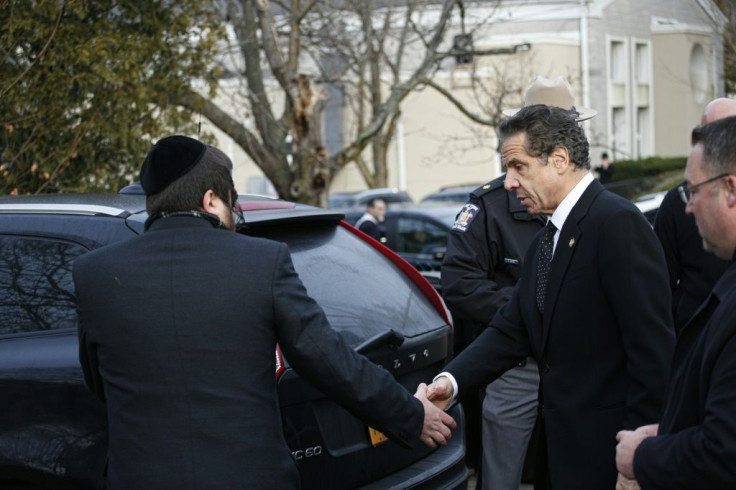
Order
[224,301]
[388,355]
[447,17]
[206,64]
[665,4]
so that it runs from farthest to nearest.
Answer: [665,4] → [447,17] → [206,64] → [388,355] → [224,301]

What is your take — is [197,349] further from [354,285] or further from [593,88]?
[593,88]

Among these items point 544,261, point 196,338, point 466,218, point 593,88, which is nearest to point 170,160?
point 196,338

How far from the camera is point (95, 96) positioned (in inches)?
325

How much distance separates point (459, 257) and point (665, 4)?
37948mm

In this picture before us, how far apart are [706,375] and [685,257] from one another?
2.56 metres

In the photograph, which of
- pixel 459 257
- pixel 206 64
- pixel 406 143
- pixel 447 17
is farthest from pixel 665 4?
pixel 459 257

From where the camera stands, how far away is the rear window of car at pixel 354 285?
3.94 meters

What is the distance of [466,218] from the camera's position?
16.1ft

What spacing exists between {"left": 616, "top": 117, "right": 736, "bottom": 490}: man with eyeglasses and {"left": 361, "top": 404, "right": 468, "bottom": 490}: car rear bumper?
1.41 m

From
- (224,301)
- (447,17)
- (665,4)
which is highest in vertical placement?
(665,4)

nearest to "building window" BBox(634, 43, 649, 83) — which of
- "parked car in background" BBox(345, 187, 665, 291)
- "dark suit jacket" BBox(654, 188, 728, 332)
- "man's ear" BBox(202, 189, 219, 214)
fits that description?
"parked car in background" BBox(345, 187, 665, 291)

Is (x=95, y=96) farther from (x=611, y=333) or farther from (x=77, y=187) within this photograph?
(x=611, y=333)

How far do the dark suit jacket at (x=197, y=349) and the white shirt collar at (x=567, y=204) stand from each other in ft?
3.47

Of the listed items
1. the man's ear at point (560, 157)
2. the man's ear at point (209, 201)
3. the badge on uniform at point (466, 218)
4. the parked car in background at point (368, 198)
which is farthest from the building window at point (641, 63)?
the man's ear at point (209, 201)
